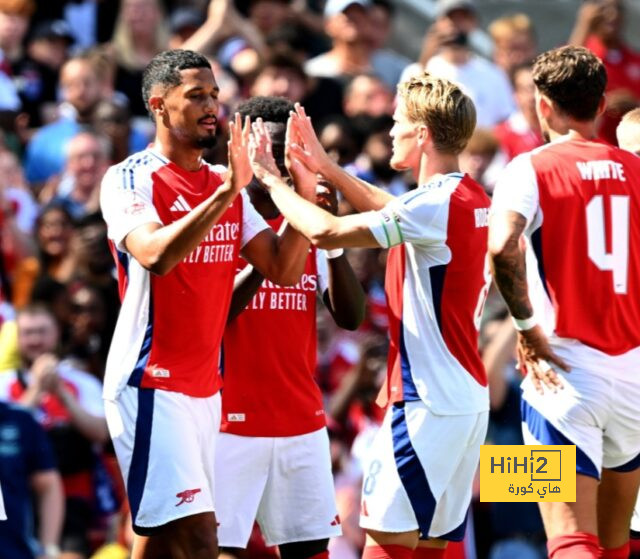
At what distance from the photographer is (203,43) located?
50.0ft

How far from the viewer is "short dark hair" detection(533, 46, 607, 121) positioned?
26.0 feet

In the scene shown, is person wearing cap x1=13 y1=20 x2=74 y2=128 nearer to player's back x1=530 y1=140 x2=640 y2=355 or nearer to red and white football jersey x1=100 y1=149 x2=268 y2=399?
red and white football jersey x1=100 y1=149 x2=268 y2=399

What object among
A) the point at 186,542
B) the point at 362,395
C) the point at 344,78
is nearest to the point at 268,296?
the point at 186,542

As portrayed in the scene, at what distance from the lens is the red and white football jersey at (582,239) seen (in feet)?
25.6

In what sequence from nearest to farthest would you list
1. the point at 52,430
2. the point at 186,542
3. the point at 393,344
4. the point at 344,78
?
the point at 186,542 < the point at 393,344 < the point at 52,430 < the point at 344,78

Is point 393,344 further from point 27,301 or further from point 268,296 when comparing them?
point 27,301

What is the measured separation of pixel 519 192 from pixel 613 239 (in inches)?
19.6

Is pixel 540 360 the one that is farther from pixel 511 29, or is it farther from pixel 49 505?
pixel 511 29

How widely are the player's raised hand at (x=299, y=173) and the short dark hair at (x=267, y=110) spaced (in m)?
0.42

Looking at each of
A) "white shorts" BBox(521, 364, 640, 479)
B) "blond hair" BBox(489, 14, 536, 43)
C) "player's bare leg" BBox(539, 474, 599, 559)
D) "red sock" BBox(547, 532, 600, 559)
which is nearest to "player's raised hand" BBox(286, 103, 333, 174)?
"white shorts" BBox(521, 364, 640, 479)

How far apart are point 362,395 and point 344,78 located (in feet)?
15.0

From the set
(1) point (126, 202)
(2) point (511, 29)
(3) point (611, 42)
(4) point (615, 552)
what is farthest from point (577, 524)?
(2) point (511, 29)

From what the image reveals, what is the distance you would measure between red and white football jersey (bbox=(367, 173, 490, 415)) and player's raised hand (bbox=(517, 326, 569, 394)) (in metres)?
0.28

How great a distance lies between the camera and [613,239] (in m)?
7.86
